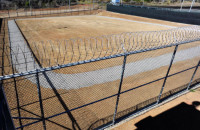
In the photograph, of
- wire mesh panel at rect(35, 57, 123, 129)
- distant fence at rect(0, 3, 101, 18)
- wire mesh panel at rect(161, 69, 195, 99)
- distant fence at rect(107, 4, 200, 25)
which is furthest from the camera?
distant fence at rect(0, 3, 101, 18)

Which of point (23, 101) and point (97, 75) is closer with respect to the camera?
point (23, 101)

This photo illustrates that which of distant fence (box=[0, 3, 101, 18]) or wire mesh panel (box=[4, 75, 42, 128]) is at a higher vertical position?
distant fence (box=[0, 3, 101, 18])

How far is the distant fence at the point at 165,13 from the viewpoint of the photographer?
74.4ft

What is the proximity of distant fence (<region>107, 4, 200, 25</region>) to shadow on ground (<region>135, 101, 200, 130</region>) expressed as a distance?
20.8 metres

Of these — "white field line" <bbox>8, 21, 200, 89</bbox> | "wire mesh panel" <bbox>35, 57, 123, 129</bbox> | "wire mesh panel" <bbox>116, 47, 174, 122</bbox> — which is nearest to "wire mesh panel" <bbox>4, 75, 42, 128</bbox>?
"wire mesh panel" <bbox>35, 57, 123, 129</bbox>

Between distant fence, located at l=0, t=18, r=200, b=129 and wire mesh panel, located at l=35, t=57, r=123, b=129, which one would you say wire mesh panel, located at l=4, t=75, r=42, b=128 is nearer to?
distant fence, located at l=0, t=18, r=200, b=129

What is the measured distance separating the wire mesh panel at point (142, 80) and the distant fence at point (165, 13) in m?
13.8

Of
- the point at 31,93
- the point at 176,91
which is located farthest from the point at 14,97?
the point at 176,91

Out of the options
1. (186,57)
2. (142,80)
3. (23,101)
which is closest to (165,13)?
(186,57)

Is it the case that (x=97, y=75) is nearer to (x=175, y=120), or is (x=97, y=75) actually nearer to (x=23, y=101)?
(x=23, y=101)

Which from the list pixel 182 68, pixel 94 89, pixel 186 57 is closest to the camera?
pixel 94 89

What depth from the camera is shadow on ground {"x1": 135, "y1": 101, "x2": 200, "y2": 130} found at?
5255mm

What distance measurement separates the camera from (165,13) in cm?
2694

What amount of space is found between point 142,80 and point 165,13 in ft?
75.9
